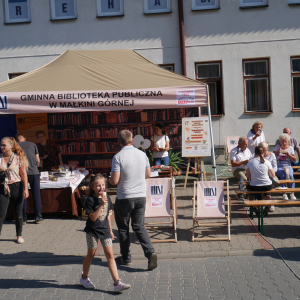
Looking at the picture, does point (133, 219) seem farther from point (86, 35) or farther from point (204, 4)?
point (204, 4)

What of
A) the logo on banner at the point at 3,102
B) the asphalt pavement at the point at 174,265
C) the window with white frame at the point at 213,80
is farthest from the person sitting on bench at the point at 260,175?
the window with white frame at the point at 213,80

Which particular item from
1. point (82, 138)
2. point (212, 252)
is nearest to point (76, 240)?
point (212, 252)

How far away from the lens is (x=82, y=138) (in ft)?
42.7

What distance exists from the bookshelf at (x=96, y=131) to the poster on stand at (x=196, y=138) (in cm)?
189

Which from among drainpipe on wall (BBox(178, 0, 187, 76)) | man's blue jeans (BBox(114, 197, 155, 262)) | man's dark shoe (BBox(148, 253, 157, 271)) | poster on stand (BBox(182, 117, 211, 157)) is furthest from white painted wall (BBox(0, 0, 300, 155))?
man's dark shoe (BBox(148, 253, 157, 271))

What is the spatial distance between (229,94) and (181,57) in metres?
2.06

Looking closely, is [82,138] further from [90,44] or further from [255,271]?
[255,271]

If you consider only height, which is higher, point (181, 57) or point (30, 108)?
point (181, 57)

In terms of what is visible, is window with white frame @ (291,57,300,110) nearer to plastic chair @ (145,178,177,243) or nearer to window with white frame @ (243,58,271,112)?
window with white frame @ (243,58,271,112)

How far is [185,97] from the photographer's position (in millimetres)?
8711

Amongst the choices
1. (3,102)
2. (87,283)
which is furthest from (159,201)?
(3,102)

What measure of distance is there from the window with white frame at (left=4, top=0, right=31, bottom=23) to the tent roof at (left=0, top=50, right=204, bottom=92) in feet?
17.5

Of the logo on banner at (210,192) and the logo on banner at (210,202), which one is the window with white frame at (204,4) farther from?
the logo on banner at (210,202)

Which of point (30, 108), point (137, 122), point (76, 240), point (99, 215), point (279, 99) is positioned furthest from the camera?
point (279, 99)
